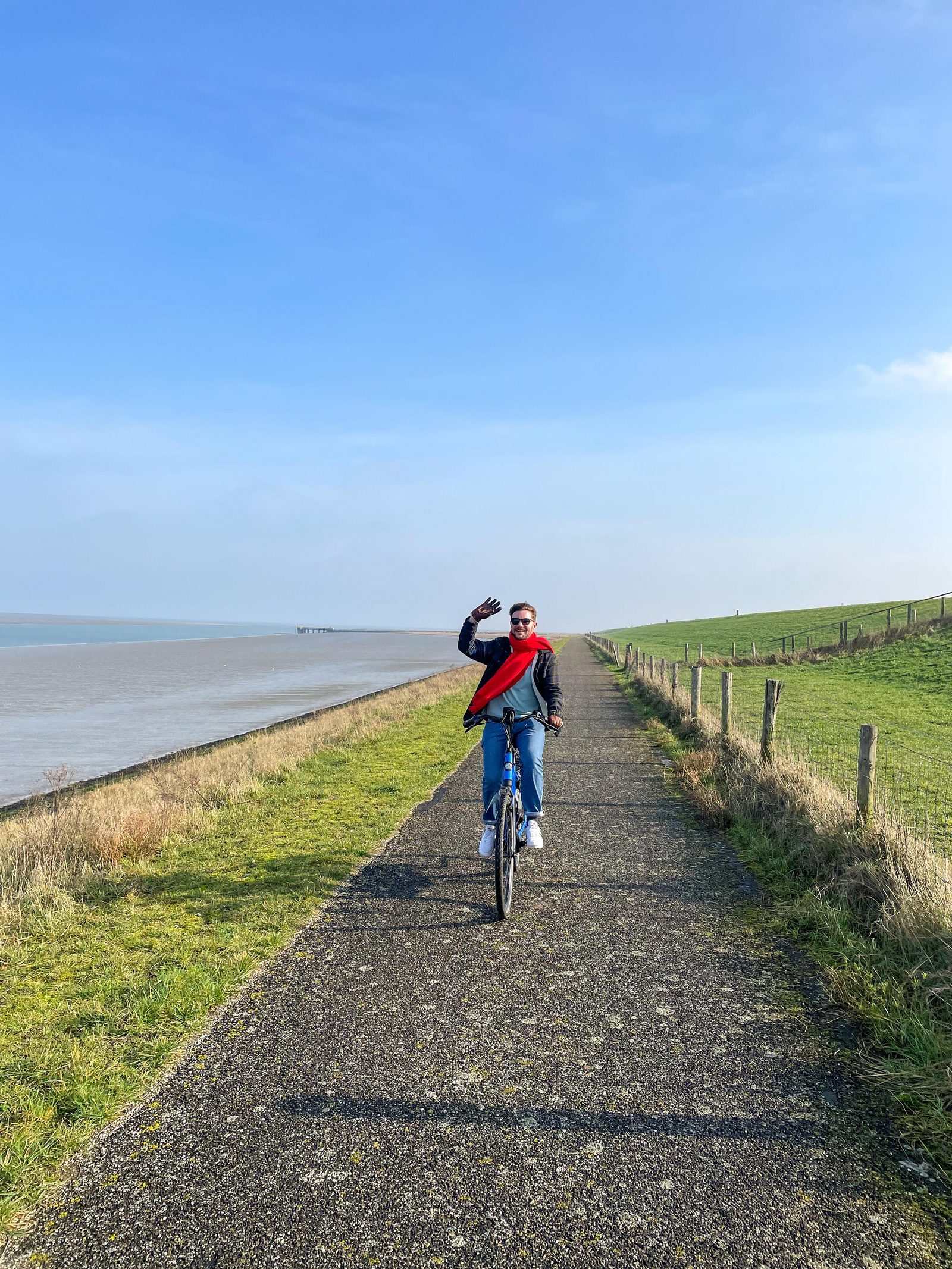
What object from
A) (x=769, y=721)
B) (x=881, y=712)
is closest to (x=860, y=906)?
(x=769, y=721)

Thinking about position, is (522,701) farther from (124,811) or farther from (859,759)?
(124,811)

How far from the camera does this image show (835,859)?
6.72 metres

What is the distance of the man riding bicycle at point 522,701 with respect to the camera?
646 cm

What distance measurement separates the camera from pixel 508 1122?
3398 mm

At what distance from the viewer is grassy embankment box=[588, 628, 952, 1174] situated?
3.72m

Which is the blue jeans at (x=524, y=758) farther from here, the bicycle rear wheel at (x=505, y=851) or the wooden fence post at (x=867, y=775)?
the wooden fence post at (x=867, y=775)

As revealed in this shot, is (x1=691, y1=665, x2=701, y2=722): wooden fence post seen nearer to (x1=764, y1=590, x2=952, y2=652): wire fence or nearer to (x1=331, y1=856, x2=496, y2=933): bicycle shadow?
(x1=331, y1=856, x2=496, y2=933): bicycle shadow

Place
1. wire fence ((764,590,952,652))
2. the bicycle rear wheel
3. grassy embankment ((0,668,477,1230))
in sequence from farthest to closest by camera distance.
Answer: wire fence ((764,590,952,652)), the bicycle rear wheel, grassy embankment ((0,668,477,1230))

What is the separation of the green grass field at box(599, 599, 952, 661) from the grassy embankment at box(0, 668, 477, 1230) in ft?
124

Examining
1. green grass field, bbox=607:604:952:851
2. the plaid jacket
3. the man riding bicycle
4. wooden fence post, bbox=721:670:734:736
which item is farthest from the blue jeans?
wooden fence post, bbox=721:670:734:736

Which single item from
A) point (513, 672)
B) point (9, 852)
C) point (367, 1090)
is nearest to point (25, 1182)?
point (367, 1090)

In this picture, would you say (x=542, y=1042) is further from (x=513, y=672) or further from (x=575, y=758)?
(x=575, y=758)

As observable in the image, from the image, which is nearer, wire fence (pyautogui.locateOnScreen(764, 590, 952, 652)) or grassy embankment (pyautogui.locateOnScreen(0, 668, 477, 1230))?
grassy embankment (pyautogui.locateOnScreen(0, 668, 477, 1230))

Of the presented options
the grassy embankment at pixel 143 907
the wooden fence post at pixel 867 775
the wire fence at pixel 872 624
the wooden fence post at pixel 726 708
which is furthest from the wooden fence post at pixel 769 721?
the wire fence at pixel 872 624
